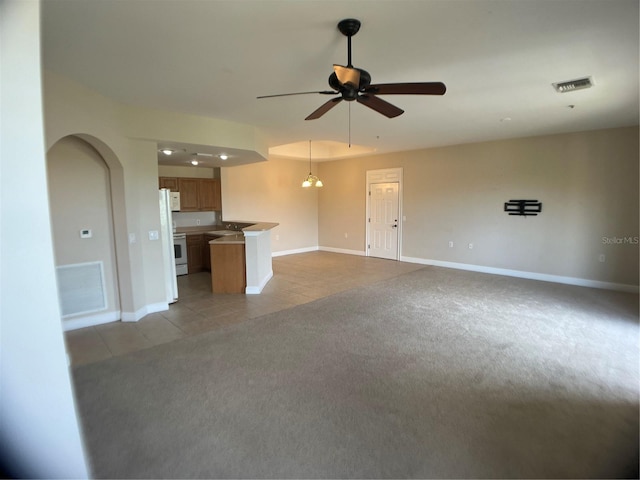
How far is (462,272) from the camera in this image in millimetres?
7016

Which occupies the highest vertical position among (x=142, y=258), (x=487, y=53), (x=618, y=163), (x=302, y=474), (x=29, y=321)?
(x=487, y=53)

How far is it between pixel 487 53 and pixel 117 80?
11.6ft

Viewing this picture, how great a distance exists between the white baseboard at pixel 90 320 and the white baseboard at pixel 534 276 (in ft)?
20.9

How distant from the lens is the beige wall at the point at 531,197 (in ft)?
18.0

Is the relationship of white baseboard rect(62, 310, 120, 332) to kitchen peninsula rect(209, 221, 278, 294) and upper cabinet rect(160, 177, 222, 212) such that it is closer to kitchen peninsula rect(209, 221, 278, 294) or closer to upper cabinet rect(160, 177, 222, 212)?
kitchen peninsula rect(209, 221, 278, 294)

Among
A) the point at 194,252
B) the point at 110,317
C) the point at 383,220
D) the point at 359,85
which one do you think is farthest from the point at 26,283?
the point at 383,220

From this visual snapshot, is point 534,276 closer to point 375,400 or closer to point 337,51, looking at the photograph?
point 375,400

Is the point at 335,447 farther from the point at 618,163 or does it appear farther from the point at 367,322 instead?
the point at 618,163

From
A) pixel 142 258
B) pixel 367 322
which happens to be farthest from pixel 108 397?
pixel 367 322

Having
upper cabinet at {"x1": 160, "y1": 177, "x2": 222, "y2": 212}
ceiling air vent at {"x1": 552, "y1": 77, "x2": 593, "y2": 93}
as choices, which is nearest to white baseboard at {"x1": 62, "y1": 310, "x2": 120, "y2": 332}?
upper cabinet at {"x1": 160, "y1": 177, "x2": 222, "y2": 212}

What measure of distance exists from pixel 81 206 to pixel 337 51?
11.6ft

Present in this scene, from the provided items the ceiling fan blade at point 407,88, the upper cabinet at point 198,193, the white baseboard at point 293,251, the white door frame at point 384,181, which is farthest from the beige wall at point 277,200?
the ceiling fan blade at point 407,88

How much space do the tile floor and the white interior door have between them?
44cm

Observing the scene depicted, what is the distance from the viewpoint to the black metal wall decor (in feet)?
20.4
